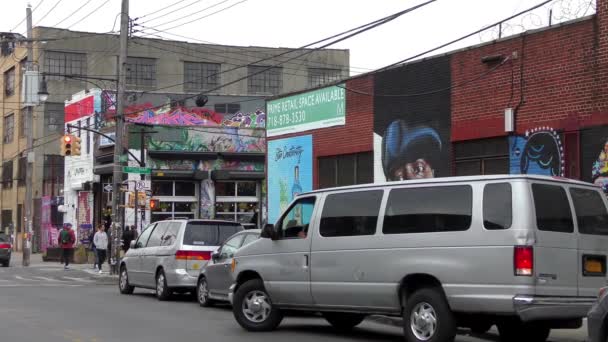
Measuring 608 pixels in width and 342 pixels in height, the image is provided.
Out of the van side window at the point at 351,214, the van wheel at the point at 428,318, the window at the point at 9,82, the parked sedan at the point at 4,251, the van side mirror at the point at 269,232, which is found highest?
the window at the point at 9,82

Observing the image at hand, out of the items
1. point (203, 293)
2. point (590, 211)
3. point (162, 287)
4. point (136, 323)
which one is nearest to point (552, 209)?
point (590, 211)

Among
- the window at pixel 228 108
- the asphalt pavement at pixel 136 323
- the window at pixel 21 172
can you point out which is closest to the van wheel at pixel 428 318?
the asphalt pavement at pixel 136 323

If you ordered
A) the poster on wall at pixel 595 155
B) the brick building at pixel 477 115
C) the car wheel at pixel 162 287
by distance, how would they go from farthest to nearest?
the car wheel at pixel 162 287 < the brick building at pixel 477 115 < the poster on wall at pixel 595 155

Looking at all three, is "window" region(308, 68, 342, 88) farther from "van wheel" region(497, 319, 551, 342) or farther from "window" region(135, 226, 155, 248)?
"van wheel" region(497, 319, 551, 342)

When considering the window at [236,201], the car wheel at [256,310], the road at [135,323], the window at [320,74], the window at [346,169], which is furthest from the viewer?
the window at [320,74]

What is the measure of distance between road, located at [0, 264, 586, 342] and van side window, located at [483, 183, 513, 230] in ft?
10.7

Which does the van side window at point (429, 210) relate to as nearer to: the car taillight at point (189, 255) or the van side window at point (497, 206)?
the van side window at point (497, 206)

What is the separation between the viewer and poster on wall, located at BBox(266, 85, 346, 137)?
24500 mm

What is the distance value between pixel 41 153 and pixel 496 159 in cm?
4308

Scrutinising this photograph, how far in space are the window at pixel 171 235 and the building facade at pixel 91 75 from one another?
3633cm

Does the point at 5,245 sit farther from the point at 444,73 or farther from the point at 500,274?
the point at 500,274

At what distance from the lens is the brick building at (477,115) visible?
55.9 feet

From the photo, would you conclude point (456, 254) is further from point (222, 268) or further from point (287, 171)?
point (287, 171)

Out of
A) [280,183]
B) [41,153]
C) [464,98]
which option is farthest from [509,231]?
[41,153]
